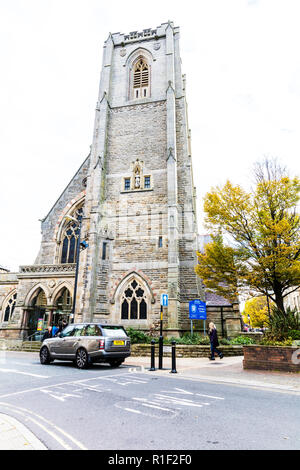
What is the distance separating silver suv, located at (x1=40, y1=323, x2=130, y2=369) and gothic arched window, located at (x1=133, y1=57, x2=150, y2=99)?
21039 millimetres

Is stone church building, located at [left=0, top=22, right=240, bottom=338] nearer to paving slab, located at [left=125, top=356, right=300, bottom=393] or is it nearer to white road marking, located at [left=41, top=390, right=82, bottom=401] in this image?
paving slab, located at [left=125, top=356, right=300, bottom=393]

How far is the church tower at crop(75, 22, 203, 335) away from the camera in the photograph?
63.0ft

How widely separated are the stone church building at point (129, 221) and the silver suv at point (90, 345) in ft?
17.1

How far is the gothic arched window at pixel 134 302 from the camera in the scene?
19234 millimetres

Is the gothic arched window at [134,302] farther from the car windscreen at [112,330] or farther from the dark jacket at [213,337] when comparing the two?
the car windscreen at [112,330]

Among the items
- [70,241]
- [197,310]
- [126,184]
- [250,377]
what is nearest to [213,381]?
[250,377]

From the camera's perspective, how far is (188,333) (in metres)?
17.8

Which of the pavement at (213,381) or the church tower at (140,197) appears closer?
the pavement at (213,381)

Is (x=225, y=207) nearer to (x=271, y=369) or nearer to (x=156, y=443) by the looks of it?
(x=271, y=369)

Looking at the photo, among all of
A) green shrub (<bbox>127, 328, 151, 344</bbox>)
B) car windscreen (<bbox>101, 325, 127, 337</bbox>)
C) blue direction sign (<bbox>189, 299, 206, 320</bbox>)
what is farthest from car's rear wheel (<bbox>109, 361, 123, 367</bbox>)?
blue direction sign (<bbox>189, 299, 206, 320</bbox>)

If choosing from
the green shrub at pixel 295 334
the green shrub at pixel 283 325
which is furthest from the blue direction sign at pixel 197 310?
the green shrub at pixel 295 334

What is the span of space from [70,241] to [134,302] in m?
8.75

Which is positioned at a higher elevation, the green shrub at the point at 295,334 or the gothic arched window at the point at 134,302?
the gothic arched window at the point at 134,302

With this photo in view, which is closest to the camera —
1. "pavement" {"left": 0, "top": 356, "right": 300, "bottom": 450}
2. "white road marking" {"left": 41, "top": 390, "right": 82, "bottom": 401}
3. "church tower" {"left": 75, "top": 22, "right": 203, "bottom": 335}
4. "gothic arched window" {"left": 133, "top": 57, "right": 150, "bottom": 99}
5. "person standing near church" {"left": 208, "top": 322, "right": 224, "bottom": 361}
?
"pavement" {"left": 0, "top": 356, "right": 300, "bottom": 450}
